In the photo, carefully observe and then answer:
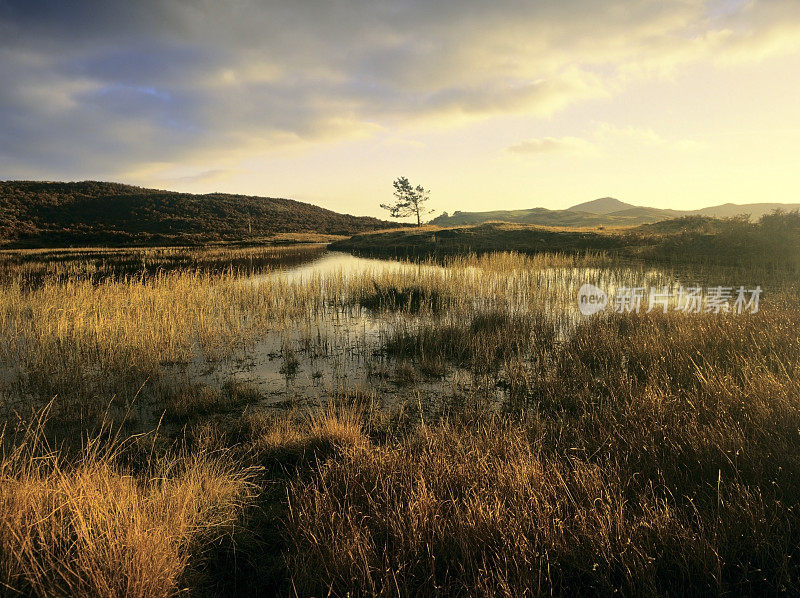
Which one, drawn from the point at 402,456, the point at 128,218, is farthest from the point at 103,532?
the point at 128,218

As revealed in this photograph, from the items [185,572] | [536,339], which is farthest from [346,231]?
[185,572]

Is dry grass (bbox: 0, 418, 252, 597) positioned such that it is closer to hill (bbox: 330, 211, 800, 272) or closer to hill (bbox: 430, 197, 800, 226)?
hill (bbox: 330, 211, 800, 272)

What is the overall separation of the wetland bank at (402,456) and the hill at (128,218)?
48024 millimetres

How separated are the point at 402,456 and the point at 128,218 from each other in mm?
78478

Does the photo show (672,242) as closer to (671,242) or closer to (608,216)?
(671,242)

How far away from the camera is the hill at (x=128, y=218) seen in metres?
47.8

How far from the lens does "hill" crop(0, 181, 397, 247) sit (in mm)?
47781

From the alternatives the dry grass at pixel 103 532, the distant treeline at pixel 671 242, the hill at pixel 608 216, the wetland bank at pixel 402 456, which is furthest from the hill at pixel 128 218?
the hill at pixel 608 216

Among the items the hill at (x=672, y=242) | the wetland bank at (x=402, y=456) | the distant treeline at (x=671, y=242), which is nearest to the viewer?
the wetland bank at (x=402, y=456)

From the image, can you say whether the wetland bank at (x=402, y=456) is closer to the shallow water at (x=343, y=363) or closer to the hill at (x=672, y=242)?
the shallow water at (x=343, y=363)

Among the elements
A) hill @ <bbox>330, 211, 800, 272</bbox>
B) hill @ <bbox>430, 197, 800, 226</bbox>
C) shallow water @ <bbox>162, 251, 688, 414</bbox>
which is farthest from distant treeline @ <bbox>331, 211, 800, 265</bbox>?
hill @ <bbox>430, 197, 800, 226</bbox>

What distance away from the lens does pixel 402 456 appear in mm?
3590

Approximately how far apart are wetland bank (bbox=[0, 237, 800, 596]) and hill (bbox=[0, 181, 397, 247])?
4802cm

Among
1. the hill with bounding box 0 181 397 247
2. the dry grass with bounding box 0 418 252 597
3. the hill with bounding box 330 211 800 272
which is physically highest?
the hill with bounding box 0 181 397 247
